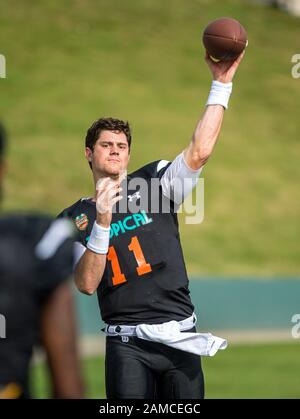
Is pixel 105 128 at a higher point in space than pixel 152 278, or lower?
higher

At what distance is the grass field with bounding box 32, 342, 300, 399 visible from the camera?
33.0ft

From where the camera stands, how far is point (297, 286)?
51.1 feet

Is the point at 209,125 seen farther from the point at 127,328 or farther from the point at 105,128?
the point at 127,328

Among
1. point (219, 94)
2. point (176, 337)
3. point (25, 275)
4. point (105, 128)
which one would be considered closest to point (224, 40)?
point (219, 94)

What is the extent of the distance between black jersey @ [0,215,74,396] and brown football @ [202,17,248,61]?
8.81 feet

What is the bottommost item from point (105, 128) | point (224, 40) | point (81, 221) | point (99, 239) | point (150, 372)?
point (150, 372)

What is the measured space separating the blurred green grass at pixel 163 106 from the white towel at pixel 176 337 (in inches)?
605

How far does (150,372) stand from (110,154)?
3.95 ft

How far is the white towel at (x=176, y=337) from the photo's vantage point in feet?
17.4

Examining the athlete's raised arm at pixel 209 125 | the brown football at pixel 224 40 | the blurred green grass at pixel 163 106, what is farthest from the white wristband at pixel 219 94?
the blurred green grass at pixel 163 106

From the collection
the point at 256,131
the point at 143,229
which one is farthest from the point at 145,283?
the point at 256,131

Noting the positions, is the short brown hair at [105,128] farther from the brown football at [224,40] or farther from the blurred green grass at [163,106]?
the blurred green grass at [163,106]

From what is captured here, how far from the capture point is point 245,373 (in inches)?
454

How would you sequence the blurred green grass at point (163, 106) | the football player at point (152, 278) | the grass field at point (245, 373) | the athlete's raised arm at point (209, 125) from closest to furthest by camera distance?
1. the athlete's raised arm at point (209, 125)
2. the football player at point (152, 278)
3. the grass field at point (245, 373)
4. the blurred green grass at point (163, 106)
